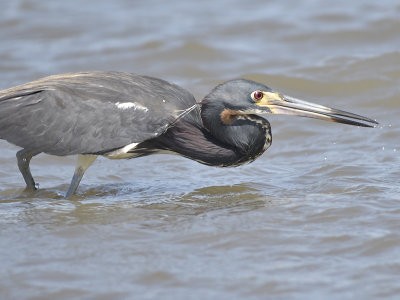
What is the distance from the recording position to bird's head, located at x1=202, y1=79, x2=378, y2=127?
726 cm

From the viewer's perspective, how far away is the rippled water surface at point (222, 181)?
5391mm

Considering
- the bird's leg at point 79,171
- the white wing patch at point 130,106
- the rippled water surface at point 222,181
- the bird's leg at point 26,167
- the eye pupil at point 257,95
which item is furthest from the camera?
the bird's leg at point 26,167

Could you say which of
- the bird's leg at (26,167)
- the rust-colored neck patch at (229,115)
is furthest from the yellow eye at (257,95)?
the bird's leg at (26,167)

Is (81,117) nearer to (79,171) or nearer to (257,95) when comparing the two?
(79,171)

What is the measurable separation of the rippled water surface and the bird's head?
0.68 meters

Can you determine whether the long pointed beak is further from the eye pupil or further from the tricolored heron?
the eye pupil

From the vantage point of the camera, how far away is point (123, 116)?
7301 mm

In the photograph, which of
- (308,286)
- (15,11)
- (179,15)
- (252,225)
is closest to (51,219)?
(252,225)

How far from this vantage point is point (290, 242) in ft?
19.6

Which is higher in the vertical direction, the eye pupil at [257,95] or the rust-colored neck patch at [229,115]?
the eye pupil at [257,95]

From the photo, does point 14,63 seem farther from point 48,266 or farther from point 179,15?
point 48,266

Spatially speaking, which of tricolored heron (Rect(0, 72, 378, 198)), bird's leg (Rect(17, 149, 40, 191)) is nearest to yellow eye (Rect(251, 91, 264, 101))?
tricolored heron (Rect(0, 72, 378, 198))

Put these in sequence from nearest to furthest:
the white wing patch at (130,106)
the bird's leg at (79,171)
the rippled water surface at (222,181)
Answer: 1. the rippled water surface at (222,181)
2. the white wing patch at (130,106)
3. the bird's leg at (79,171)

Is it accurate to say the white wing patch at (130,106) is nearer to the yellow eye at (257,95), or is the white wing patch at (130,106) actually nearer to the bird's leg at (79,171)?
the bird's leg at (79,171)
